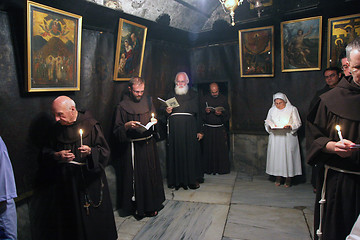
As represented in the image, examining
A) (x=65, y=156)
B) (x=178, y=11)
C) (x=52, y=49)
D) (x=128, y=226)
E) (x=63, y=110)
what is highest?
(x=178, y=11)

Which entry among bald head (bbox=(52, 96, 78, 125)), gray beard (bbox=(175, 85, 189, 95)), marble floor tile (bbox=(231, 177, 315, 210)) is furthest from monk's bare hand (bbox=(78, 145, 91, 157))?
marble floor tile (bbox=(231, 177, 315, 210))

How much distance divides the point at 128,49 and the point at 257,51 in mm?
3241

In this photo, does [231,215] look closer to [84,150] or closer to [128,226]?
[128,226]

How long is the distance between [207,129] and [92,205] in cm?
413

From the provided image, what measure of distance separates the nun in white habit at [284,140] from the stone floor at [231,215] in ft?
1.45

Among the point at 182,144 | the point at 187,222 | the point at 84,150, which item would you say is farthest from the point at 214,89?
the point at 84,150

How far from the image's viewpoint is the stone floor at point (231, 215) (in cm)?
397

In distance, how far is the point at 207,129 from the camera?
6.91m

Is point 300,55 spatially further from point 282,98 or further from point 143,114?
point 143,114

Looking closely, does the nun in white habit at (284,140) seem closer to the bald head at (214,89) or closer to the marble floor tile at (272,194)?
the marble floor tile at (272,194)

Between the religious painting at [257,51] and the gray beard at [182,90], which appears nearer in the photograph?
the gray beard at [182,90]

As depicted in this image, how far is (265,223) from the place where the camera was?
4242 mm

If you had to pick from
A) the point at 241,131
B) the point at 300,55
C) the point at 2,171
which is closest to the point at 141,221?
the point at 2,171

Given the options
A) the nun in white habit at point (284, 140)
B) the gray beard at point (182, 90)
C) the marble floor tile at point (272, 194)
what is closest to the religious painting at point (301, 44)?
the nun in white habit at point (284, 140)
